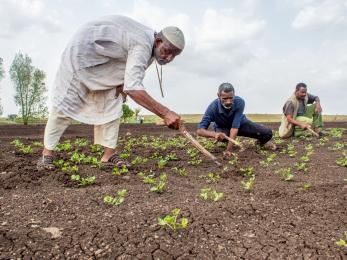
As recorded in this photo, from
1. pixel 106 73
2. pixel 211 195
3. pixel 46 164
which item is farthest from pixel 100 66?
pixel 211 195

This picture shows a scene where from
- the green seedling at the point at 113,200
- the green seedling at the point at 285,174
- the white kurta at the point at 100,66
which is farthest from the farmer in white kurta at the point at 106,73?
the green seedling at the point at 285,174

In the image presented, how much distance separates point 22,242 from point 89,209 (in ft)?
2.24

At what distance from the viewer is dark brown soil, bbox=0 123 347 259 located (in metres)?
2.33

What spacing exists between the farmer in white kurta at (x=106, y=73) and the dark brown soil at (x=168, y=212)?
0.61 meters

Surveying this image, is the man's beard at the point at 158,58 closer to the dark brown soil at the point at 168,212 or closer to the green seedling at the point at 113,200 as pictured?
the dark brown soil at the point at 168,212

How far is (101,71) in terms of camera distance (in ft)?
14.2

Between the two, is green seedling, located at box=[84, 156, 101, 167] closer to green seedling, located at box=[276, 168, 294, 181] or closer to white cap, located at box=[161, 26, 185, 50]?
white cap, located at box=[161, 26, 185, 50]

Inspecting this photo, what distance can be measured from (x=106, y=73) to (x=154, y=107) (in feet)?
2.74

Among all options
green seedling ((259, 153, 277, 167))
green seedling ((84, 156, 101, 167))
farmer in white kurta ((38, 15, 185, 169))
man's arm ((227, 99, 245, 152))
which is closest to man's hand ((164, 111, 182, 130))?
farmer in white kurta ((38, 15, 185, 169))

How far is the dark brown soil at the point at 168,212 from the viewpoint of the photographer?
7.64 feet

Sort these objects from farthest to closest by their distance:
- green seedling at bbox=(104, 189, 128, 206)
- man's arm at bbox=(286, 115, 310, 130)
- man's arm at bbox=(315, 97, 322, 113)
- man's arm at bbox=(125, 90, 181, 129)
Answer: man's arm at bbox=(315, 97, 322, 113) → man's arm at bbox=(286, 115, 310, 130) → man's arm at bbox=(125, 90, 181, 129) → green seedling at bbox=(104, 189, 128, 206)

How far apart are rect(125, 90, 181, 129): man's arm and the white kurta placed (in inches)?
2.7

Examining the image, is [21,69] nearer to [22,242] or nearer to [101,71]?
[101,71]

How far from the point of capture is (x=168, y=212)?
2896mm
